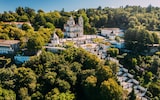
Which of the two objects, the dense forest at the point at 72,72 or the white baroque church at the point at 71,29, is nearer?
the dense forest at the point at 72,72

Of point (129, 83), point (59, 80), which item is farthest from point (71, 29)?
point (59, 80)

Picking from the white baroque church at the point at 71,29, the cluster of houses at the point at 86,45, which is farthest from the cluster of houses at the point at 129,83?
the white baroque church at the point at 71,29

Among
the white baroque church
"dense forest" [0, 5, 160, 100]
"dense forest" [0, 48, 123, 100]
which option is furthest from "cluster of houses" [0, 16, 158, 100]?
"dense forest" [0, 48, 123, 100]

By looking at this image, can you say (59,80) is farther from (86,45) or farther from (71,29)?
(71,29)

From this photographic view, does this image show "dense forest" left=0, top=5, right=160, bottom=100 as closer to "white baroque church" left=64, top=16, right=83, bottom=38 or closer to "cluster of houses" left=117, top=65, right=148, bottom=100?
"cluster of houses" left=117, top=65, right=148, bottom=100

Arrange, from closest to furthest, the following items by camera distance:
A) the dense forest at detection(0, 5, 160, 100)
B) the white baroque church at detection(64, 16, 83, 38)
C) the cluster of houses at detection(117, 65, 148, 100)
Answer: the dense forest at detection(0, 5, 160, 100) → the cluster of houses at detection(117, 65, 148, 100) → the white baroque church at detection(64, 16, 83, 38)

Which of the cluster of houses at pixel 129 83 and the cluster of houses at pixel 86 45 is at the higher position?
the cluster of houses at pixel 86 45

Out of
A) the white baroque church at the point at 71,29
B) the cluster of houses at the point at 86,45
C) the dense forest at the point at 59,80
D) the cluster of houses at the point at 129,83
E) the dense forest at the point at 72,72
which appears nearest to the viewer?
the dense forest at the point at 59,80

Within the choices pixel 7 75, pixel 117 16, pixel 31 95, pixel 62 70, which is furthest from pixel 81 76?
pixel 117 16

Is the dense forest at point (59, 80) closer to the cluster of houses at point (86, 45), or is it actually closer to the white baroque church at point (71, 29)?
the cluster of houses at point (86, 45)

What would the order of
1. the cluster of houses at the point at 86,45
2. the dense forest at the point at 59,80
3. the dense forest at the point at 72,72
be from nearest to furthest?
the dense forest at the point at 59,80 < the dense forest at the point at 72,72 < the cluster of houses at the point at 86,45

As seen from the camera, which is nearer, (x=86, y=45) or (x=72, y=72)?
(x=72, y=72)

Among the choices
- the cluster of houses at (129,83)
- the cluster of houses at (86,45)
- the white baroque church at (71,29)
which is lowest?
the cluster of houses at (129,83)
